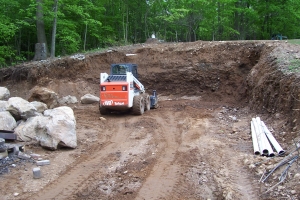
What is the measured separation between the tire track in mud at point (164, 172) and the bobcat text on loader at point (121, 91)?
2.91m

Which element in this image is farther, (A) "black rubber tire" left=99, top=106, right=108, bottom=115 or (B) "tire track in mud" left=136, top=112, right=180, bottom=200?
(A) "black rubber tire" left=99, top=106, right=108, bottom=115

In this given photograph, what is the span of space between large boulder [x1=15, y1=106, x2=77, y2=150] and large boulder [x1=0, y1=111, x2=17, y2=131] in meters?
0.17

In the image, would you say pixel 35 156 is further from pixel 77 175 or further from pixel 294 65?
pixel 294 65

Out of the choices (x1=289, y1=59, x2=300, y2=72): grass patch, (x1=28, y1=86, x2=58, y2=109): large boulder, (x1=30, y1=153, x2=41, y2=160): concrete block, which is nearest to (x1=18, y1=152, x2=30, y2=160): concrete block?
(x1=30, y1=153, x2=41, y2=160): concrete block

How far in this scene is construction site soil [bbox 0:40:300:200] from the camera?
241 inches

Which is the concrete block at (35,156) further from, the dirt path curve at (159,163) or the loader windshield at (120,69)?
the loader windshield at (120,69)

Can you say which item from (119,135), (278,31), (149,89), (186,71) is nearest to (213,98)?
(186,71)

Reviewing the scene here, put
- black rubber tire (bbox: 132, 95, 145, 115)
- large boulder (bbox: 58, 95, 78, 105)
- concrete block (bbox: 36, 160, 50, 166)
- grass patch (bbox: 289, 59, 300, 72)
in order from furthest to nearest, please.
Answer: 1. large boulder (bbox: 58, 95, 78, 105)
2. black rubber tire (bbox: 132, 95, 145, 115)
3. grass patch (bbox: 289, 59, 300, 72)
4. concrete block (bbox: 36, 160, 50, 166)

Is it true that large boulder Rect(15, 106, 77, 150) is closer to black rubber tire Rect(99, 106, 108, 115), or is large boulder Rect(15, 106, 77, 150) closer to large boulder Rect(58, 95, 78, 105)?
black rubber tire Rect(99, 106, 108, 115)

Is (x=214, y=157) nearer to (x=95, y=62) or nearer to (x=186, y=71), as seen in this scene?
(x=186, y=71)

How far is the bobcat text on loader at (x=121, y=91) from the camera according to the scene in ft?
43.4

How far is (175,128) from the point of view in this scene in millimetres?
11625

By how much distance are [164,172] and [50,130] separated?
3.58 m

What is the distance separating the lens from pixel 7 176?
6.88 m
